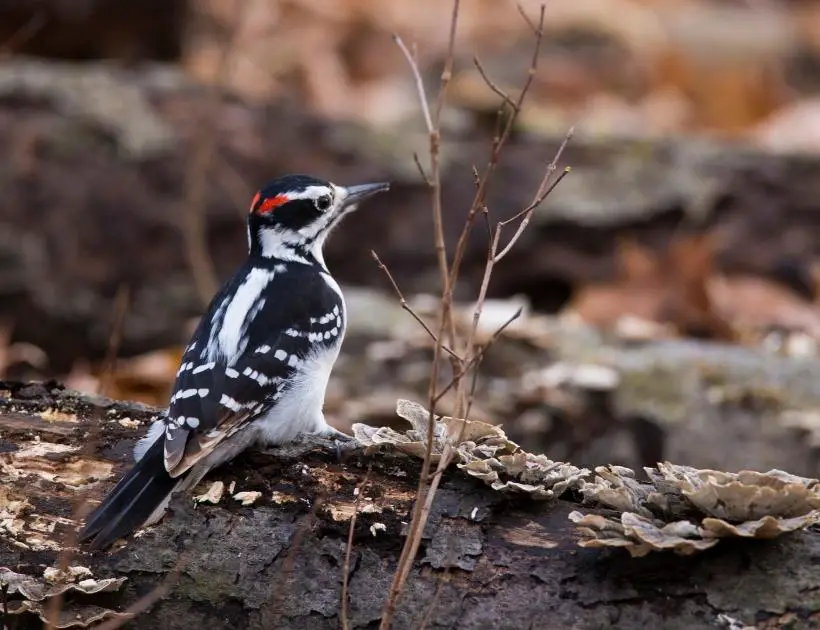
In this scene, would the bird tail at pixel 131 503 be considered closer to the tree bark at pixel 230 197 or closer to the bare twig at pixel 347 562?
the bare twig at pixel 347 562

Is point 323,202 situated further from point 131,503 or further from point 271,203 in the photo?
point 131,503

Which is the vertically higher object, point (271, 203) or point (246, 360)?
point (271, 203)

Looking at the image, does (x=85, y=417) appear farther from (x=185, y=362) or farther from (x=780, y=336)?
(x=780, y=336)

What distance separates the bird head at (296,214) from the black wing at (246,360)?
250 mm

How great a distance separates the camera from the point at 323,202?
4.87 m

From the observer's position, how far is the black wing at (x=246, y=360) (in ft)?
11.8

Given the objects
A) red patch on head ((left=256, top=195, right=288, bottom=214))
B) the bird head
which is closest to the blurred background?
the bird head

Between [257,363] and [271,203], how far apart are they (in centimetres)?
95

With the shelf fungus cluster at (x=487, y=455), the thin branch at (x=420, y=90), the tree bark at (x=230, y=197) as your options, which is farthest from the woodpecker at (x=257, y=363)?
the tree bark at (x=230, y=197)

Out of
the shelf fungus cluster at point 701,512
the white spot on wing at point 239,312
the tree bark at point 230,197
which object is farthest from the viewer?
the tree bark at point 230,197

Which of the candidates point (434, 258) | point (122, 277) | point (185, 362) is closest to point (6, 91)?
point (122, 277)

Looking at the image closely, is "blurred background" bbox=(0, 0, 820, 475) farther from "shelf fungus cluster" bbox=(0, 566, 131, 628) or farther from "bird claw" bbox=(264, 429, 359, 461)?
"shelf fungus cluster" bbox=(0, 566, 131, 628)

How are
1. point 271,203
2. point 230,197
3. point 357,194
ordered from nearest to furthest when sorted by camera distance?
point 271,203 < point 357,194 < point 230,197

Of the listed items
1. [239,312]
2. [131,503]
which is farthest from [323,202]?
[131,503]
